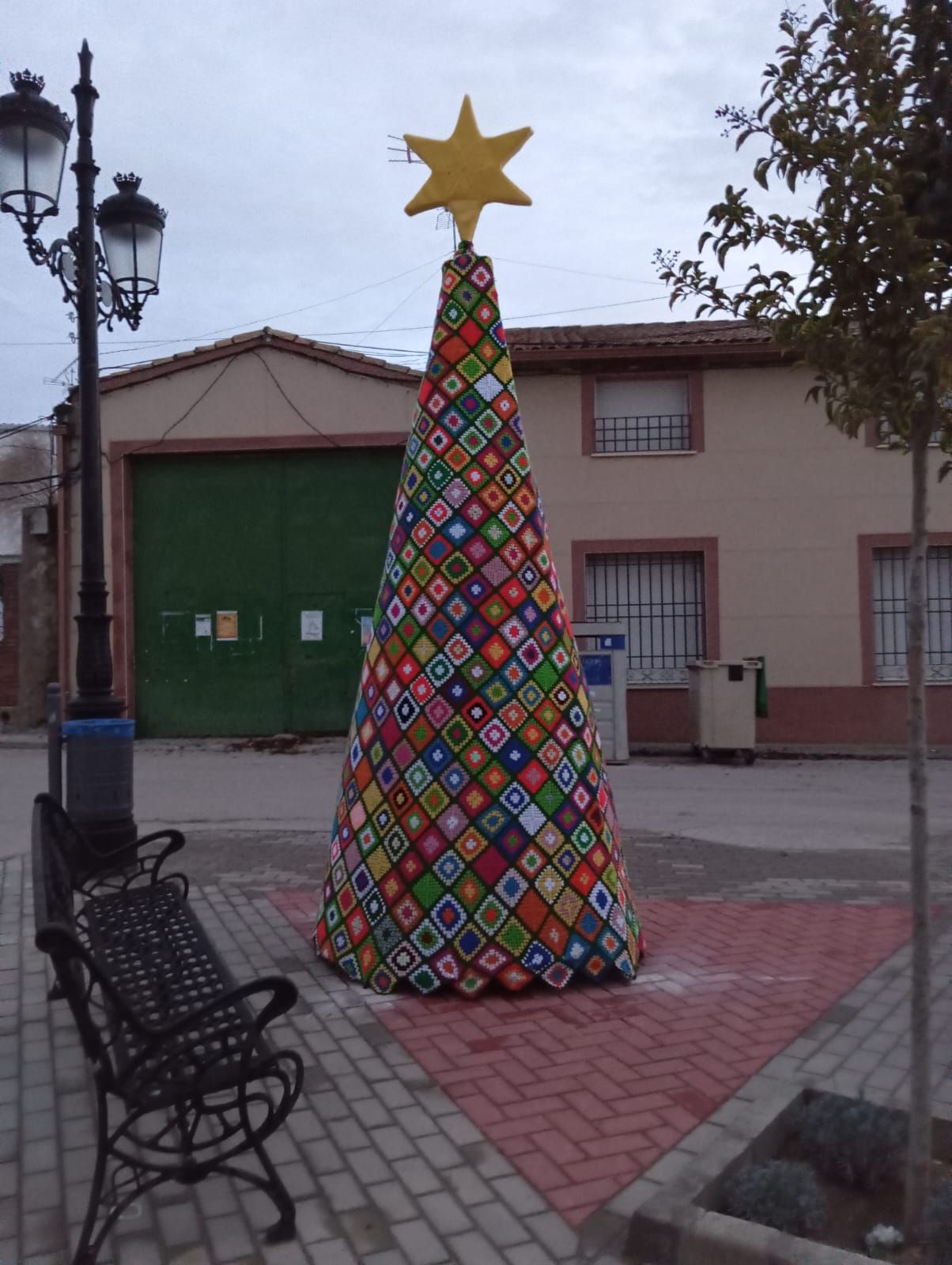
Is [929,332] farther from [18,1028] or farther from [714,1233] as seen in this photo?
[18,1028]

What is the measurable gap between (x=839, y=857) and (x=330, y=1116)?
5.19 m

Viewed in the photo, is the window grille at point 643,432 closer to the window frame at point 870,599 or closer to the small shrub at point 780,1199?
the window frame at point 870,599

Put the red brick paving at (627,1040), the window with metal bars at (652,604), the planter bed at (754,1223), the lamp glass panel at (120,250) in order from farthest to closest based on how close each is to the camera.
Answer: the window with metal bars at (652,604), the lamp glass panel at (120,250), the red brick paving at (627,1040), the planter bed at (754,1223)

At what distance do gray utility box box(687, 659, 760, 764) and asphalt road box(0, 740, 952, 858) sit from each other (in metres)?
0.34

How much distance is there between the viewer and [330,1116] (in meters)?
3.45

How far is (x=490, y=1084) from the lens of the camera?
A: 3672mm

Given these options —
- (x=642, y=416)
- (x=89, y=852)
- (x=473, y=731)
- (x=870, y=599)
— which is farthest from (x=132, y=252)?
(x=870, y=599)

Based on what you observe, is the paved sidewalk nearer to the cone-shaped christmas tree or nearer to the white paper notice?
the cone-shaped christmas tree

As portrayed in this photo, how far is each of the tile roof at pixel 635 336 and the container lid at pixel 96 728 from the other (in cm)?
902

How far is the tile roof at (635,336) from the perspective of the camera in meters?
15.1

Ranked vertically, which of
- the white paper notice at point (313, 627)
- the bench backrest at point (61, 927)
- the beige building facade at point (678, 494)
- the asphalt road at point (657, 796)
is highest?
the beige building facade at point (678, 494)

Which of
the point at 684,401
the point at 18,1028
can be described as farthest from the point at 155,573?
the point at 18,1028

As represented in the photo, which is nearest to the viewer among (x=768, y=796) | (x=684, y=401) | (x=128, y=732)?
(x=128, y=732)

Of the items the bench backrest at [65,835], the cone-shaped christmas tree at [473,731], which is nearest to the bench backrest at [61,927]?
the bench backrest at [65,835]
